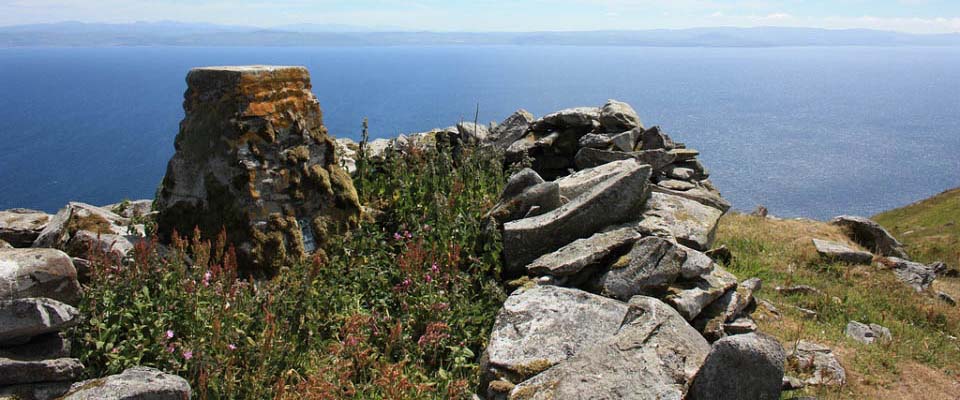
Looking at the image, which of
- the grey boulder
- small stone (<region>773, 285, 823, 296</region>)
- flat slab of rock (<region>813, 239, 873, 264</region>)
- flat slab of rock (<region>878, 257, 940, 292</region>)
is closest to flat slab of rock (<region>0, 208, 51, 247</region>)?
the grey boulder

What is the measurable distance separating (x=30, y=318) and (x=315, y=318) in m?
2.83

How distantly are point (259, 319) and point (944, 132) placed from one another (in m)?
204

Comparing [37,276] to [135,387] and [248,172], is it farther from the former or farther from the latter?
[248,172]

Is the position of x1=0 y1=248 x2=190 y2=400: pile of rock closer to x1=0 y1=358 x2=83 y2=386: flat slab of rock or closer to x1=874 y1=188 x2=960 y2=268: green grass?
x1=0 y1=358 x2=83 y2=386: flat slab of rock

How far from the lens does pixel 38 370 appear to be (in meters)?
6.05

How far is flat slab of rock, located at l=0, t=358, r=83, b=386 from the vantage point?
19.5ft

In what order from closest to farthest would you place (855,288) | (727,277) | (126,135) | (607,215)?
(727,277)
(607,215)
(855,288)
(126,135)

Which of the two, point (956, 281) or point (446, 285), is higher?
point (446, 285)

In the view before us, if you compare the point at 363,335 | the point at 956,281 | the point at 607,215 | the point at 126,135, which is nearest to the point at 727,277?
the point at 607,215

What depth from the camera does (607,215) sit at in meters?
10.3

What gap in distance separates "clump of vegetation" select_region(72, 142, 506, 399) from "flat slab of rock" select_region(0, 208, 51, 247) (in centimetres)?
299

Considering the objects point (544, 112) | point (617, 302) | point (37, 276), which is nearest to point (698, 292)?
point (617, 302)

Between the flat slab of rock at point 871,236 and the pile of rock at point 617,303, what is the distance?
7631 millimetres

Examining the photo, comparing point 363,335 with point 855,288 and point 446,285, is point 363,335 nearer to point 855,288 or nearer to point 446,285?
point 446,285
